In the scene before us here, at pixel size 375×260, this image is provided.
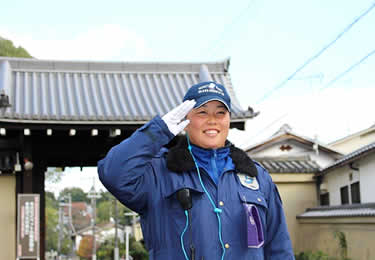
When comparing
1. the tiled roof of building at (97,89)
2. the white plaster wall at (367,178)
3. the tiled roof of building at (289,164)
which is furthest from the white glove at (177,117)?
the tiled roof of building at (289,164)

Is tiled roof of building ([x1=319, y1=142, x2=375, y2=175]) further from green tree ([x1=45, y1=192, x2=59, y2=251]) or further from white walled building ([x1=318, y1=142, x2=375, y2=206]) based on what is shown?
green tree ([x1=45, y1=192, x2=59, y2=251])

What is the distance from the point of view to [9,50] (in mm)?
26844

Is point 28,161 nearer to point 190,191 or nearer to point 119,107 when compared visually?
point 119,107

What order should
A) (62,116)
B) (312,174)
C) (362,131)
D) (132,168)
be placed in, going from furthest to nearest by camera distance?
(362,131) < (312,174) < (62,116) < (132,168)

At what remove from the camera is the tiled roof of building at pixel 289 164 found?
18.1 m

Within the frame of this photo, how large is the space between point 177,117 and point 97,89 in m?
8.34

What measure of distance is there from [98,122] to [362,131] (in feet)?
78.1

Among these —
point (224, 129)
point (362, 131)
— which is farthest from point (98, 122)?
point (362, 131)

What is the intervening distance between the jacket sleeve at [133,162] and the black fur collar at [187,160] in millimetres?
132

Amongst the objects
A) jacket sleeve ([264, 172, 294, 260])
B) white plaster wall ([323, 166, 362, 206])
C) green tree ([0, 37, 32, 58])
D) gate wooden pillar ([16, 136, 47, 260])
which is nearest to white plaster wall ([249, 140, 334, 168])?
white plaster wall ([323, 166, 362, 206])

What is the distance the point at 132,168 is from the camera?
111 inches

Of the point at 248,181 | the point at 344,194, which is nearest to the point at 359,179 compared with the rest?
the point at 344,194

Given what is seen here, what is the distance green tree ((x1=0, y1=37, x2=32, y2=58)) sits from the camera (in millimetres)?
26319

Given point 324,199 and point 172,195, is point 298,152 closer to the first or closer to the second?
point 324,199
